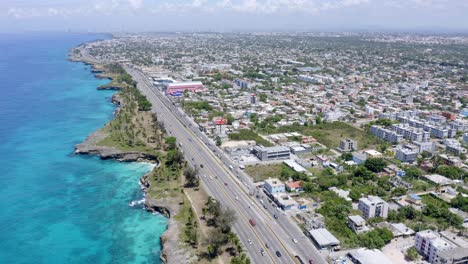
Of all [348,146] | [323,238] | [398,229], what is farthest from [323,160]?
[323,238]

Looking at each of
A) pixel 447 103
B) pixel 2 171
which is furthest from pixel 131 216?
pixel 447 103

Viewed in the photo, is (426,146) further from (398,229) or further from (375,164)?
(398,229)

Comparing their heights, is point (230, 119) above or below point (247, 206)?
above

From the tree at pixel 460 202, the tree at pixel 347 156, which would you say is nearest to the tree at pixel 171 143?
the tree at pixel 347 156

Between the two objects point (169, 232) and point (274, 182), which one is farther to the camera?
point (274, 182)

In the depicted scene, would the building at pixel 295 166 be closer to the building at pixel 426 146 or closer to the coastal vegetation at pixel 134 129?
the coastal vegetation at pixel 134 129
